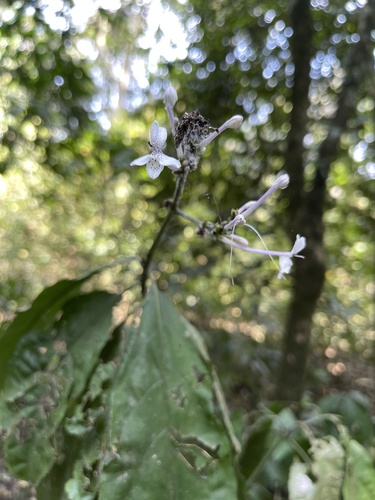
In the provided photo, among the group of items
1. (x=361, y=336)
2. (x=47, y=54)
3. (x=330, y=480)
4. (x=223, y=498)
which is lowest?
(x=361, y=336)

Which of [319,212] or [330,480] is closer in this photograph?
[330,480]

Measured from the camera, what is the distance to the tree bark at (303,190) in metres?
1.19

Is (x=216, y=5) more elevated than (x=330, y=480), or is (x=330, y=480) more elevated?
(x=216, y=5)

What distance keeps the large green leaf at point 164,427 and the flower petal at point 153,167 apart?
13.4 inches

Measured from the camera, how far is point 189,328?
0.82 m

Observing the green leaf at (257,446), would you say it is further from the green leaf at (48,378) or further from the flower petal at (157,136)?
the flower petal at (157,136)

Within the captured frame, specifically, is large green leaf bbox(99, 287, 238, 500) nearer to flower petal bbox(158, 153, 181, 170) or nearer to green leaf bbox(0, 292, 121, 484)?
green leaf bbox(0, 292, 121, 484)

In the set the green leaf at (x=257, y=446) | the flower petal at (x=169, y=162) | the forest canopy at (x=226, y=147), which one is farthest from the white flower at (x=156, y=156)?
the green leaf at (x=257, y=446)

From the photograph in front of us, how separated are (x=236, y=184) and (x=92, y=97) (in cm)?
58

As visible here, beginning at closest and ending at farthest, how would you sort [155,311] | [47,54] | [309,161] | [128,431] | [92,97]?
[128,431]
[155,311]
[309,161]
[47,54]
[92,97]

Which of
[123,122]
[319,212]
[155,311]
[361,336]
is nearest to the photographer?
[155,311]

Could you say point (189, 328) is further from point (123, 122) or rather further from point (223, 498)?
point (123, 122)

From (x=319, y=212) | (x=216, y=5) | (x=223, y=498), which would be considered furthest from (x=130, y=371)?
(x=216, y=5)

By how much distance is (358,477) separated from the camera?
30.8 inches
